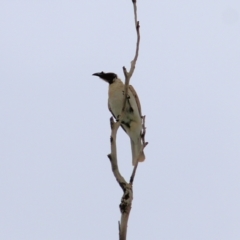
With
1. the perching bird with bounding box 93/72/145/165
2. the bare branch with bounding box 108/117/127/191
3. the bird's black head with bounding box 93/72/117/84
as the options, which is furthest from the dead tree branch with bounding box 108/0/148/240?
the bird's black head with bounding box 93/72/117/84

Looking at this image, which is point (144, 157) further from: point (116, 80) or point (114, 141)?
point (114, 141)

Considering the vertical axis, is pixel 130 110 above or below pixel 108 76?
below

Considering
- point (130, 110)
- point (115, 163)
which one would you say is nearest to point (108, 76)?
point (130, 110)

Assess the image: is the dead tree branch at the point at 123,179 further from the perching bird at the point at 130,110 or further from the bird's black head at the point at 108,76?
the bird's black head at the point at 108,76

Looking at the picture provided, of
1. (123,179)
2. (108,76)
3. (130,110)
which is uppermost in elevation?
(108,76)

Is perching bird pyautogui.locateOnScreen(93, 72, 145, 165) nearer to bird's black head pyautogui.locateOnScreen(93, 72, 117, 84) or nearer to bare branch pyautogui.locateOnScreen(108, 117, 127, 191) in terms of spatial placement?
bird's black head pyautogui.locateOnScreen(93, 72, 117, 84)

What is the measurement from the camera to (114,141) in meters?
3.69

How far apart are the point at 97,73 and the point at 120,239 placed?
17.7ft

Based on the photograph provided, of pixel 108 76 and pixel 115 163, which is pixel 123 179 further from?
pixel 108 76

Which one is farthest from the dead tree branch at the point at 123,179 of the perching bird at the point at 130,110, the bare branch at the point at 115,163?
the perching bird at the point at 130,110

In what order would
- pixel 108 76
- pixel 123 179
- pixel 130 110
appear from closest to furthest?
pixel 123 179, pixel 130 110, pixel 108 76

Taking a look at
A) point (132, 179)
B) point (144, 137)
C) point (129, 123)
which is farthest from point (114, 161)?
point (129, 123)

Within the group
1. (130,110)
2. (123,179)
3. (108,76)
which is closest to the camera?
(123,179)

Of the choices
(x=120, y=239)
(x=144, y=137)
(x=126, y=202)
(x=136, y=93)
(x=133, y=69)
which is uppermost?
(x=136, y=93)
